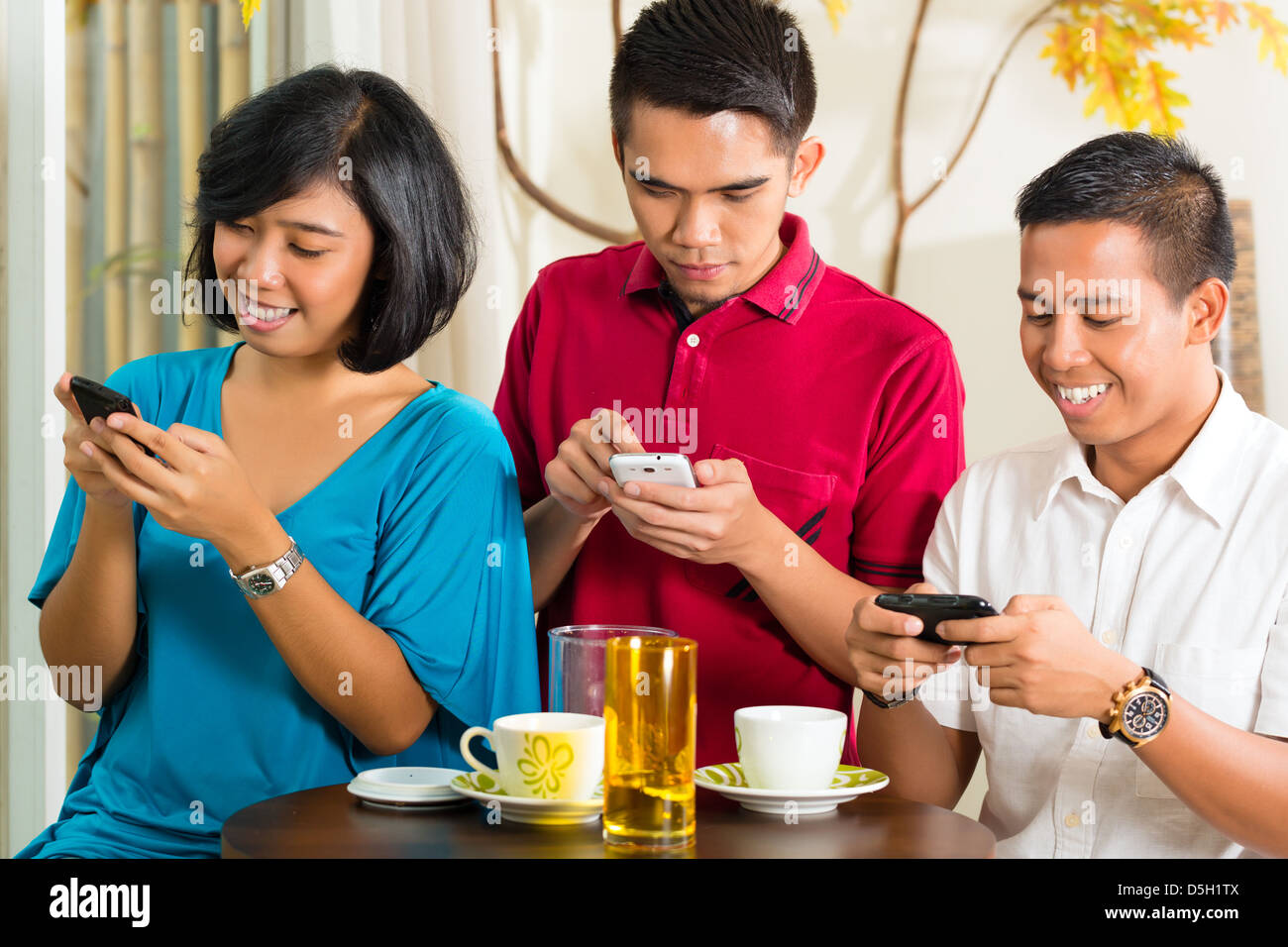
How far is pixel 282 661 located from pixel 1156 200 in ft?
3.38

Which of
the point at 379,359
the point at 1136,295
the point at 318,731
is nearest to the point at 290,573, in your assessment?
the point at 318,731

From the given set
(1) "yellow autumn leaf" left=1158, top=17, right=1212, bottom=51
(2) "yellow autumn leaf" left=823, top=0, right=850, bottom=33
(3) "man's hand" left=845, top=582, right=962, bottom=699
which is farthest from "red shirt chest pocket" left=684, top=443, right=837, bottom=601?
(1) "yellow autumn leaf" left=1158, top=17, right=1212, bottom=51

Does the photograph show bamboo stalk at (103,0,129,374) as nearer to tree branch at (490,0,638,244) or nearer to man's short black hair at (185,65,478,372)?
tree branch at (490,0,638,244)

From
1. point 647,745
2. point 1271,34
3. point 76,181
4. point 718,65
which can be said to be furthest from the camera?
point 1271,34

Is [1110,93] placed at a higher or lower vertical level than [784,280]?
higher

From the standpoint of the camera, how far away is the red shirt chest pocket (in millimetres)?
1479

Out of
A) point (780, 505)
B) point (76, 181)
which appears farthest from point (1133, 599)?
point (76, 181)

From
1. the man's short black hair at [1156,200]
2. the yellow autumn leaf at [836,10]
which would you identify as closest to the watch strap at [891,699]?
the man's short black hair at [1156,200]

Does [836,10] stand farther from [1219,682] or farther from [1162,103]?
[1219,682]

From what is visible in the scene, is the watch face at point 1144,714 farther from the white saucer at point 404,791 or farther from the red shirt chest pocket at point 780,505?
the white saucer at point 404,791

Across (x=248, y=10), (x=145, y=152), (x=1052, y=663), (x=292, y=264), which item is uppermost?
(x=248, y=10)

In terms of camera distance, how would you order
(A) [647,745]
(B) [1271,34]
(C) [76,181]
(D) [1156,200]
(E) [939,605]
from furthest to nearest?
1. (B) [1271,34]
2. (C) [76,181]
3. (D) [1156,200]
4. (E) [939,605]
5. (A) [647,745]

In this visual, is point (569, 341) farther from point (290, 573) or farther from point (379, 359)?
point (290, 573)

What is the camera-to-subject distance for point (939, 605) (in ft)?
3.41
